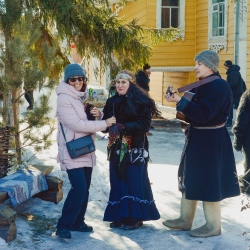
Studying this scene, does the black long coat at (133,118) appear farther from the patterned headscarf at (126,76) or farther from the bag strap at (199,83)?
the bag strap at (199,83)

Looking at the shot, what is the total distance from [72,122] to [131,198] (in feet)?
3.50

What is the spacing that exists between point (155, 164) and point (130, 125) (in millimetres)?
3909

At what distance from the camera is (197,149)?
513cm

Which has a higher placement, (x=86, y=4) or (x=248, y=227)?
(x=86, y=4)

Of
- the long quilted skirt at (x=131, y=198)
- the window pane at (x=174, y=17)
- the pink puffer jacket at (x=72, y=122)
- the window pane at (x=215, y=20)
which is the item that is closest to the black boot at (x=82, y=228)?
the long quilted skirt at (x=131, y=198)

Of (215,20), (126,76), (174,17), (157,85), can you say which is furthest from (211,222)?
(157,85)

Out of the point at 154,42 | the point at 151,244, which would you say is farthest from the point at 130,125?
the point at 154,42

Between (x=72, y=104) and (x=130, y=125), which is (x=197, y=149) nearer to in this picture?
(x=130, y=125)

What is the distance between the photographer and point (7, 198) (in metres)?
5.32

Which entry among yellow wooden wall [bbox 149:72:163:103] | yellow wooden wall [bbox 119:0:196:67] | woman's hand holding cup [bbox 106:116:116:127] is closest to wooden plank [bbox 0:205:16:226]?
woman's hand holding cup [bbox 106:116:116:127]

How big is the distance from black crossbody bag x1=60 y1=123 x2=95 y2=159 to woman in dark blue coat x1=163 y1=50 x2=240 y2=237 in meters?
0.92

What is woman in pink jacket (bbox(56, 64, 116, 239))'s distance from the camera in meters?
5.09

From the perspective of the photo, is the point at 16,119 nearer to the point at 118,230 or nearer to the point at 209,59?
the point at 118,230

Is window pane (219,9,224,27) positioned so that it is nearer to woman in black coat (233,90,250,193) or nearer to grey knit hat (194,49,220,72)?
woman in black coat (233,90,250,193)
